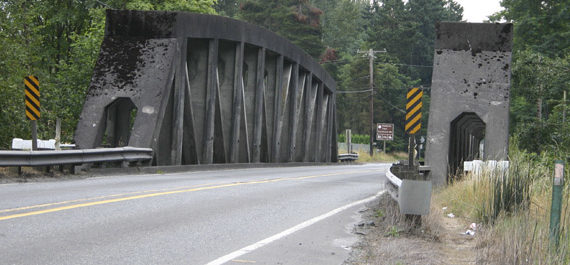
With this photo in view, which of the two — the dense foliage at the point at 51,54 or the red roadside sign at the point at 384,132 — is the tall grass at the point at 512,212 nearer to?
the dense foliage at the point at 51,54

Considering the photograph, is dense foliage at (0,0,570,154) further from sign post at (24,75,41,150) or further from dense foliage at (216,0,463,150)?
sign post at (24,75,41,150)

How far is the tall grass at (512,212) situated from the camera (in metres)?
6.48

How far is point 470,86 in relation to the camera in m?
16.4

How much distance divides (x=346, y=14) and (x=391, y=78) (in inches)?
1062

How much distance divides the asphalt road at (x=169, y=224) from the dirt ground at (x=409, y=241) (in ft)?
0.88

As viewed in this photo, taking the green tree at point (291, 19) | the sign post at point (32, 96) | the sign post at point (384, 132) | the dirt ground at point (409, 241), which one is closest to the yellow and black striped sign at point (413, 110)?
the dirt ground at point (409, 241)

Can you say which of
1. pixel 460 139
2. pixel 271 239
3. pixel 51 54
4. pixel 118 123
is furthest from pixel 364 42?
pixel 271 239

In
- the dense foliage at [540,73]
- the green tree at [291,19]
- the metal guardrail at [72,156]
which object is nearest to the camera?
the metal guardrail at [72,156]

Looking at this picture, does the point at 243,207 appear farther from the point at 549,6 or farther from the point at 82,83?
the point at 549,6

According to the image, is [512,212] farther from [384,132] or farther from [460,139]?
[384,132]

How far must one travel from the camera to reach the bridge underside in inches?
753

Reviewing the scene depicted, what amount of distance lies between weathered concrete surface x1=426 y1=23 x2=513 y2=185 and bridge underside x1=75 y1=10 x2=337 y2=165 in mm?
7766

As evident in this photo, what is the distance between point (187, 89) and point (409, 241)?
1399 cm

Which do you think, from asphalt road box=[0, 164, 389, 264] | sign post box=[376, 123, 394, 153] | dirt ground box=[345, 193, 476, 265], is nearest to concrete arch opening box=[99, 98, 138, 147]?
asphalt road box=[0, 164, 389, 264]
